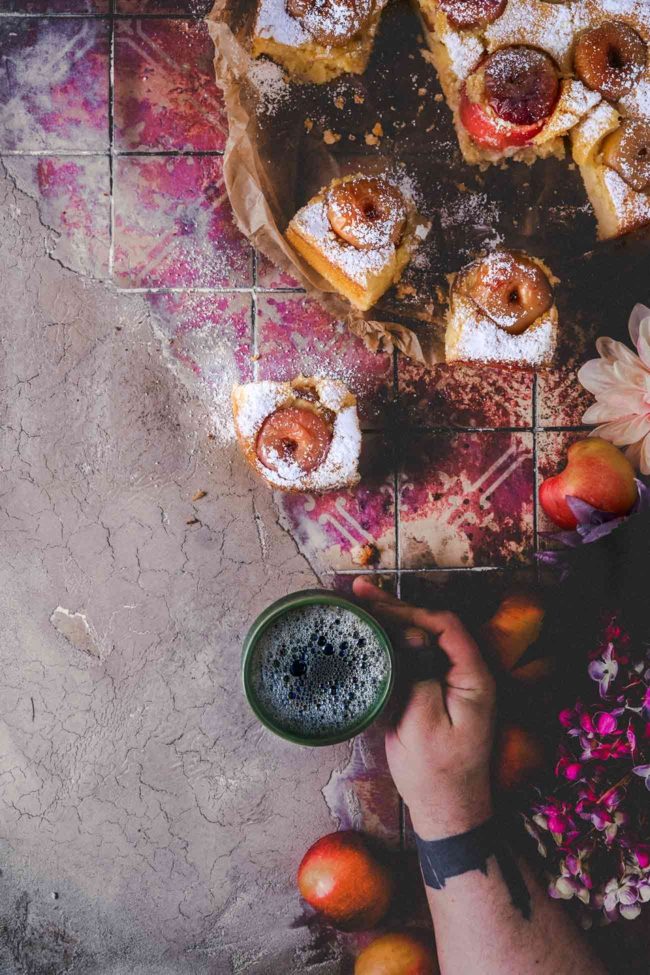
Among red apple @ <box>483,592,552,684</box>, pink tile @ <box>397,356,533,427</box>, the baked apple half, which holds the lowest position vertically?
red apple @ <box>483,592,552,684</box>

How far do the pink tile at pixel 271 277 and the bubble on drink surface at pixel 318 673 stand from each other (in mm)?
788

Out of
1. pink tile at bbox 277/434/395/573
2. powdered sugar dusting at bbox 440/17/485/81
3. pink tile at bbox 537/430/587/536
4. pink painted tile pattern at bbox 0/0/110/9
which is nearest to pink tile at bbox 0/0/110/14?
pink painted tile pattern at bbox 0/0/110/9

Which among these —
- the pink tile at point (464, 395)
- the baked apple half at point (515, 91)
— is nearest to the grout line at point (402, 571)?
the pink tile at point (464, 395)

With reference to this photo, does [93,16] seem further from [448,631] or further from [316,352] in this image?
[448,631]

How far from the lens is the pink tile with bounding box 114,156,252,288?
Result: 1761mm

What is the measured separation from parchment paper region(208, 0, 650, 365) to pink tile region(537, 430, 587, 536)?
0.92 ft

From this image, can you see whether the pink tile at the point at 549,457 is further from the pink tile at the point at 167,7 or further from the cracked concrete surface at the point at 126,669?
the pink tile at the point at 167,7

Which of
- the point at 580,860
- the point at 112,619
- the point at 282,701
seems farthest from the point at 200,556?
the point at 580,860

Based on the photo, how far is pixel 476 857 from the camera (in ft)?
5.59

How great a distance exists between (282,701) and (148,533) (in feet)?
1.75

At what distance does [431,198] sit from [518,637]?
1.09 m

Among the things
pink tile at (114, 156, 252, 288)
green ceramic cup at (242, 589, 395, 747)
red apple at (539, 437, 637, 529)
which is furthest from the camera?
pink tile at (114, 156, 252, 288)

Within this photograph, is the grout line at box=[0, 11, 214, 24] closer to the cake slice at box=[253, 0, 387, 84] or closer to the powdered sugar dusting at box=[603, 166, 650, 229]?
the cake slice at box=[253, 0, 387, 84]

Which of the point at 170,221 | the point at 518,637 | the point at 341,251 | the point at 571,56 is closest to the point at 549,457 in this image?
the point at 518,637
